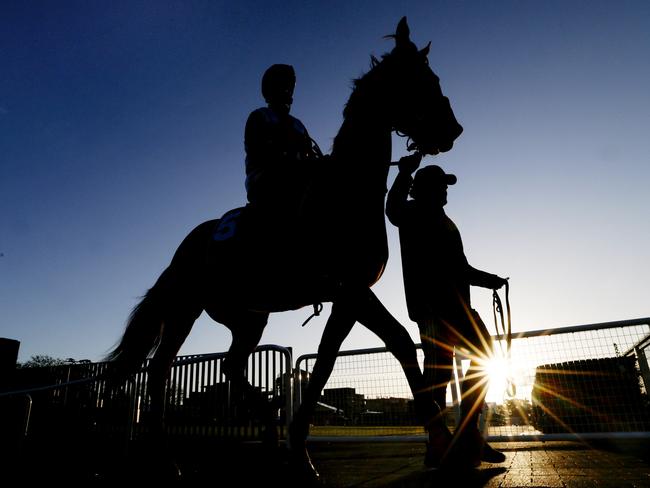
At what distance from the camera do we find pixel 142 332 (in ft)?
13.2

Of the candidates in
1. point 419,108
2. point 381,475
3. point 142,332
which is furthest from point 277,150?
point 381,475

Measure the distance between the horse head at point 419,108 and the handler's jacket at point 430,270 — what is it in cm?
104

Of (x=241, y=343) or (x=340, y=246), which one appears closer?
(x=340, y=246)

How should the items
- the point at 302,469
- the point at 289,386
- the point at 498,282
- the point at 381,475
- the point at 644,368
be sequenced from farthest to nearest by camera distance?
the point at 289,386 → the point at 644,368 → the point at 498,282 → the point at 381,475 → the point at 302,469

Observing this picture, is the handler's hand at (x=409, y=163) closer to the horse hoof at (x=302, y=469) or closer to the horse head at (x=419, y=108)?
A: the horse head at (x=419, y=108)

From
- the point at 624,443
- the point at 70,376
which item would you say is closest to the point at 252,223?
the point at 624,443

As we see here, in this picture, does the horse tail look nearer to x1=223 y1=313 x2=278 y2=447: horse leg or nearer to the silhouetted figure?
x1=223 y1=313 x2=278 y2=447: horse leg

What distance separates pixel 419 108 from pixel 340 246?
4.00 ft

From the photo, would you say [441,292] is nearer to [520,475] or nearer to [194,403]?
[520,475]

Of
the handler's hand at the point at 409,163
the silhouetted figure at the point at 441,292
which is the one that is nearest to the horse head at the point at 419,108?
the handler's hand at the point at 409,163

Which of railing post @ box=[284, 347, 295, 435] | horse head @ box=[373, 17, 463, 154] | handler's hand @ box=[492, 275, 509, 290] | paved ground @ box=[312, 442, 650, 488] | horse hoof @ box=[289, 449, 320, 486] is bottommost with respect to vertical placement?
paved ground @ box=[312, 442, 650, 488]

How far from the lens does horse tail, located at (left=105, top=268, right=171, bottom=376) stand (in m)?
3.97

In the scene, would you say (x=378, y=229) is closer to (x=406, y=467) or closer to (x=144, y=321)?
(x=406, y=467)

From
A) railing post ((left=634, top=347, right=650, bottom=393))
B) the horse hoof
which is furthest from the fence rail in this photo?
the horse hoof
